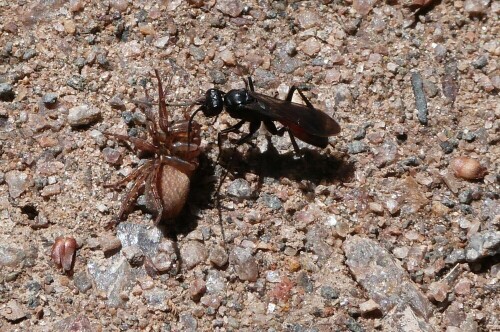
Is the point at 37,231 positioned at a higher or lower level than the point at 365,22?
lower

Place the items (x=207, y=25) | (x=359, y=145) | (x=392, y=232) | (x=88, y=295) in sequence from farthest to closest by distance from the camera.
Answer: (x=207, y=25)
(x=359, y=145)
(x=392, y=232)
(x=88, y=295)

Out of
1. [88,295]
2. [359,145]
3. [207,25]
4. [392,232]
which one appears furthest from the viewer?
[207,25]

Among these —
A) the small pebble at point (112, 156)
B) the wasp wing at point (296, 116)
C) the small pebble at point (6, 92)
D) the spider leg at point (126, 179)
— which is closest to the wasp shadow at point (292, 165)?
the wasp wing at point (296, 116)

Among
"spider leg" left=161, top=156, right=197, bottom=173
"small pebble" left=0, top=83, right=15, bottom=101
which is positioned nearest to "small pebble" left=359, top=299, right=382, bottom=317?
"spider leg" left=161, top=156, right=197, bottom=173

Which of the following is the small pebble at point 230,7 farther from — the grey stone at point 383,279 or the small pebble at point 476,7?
the grey stone at point 383,279

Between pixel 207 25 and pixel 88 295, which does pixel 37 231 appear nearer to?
pixel 88 295

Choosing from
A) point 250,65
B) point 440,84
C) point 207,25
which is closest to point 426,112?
point 440,84

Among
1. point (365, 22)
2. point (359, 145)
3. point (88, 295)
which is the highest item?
point (365, 22)
